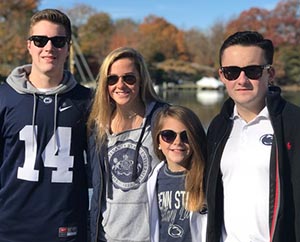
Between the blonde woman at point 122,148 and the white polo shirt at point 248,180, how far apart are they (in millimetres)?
570

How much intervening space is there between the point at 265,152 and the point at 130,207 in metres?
0.90

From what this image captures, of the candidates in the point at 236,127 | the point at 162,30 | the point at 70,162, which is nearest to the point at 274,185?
the point at 236,127

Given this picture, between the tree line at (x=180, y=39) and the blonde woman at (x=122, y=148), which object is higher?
the tree line at (x=180, y=39)

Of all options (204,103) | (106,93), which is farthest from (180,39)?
(106,93)

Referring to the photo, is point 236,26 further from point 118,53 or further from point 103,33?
point 118,53

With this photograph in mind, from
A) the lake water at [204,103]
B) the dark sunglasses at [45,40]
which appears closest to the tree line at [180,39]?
the lake water at [204,103]

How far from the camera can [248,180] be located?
246 centimetres

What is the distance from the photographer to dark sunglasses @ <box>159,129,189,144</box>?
2961mm

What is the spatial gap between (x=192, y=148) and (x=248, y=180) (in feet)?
1.83

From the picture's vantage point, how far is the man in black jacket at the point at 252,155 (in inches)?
92.9

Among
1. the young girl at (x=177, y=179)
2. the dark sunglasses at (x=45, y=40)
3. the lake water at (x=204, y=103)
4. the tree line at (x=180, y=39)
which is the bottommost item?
the young girl at (x=177, y=179)

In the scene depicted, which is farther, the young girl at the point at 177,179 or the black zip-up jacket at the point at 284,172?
the young girl at the point at 177,179

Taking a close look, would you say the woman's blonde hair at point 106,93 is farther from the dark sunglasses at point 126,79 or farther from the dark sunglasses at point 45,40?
the dark sunglasses at point 45,40

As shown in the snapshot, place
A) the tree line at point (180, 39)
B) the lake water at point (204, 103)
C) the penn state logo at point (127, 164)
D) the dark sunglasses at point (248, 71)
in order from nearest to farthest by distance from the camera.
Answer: the dark sunglasses at point (248, 71) → the penn state logo at point (127, 164) → the lake water at point (204, 103) → the tree line at point (180, 39)
